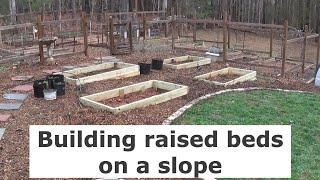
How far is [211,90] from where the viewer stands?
7949 millimetres

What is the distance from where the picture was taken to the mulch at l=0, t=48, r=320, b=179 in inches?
190

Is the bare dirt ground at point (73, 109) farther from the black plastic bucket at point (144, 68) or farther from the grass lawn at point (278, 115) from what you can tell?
the grass lawn at point (278, 115)

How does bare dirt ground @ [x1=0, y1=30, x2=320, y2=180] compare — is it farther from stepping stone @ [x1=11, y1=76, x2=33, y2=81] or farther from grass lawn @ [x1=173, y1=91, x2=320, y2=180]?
grass lawn @ [x1=173, y1=91, x2=320, y2=180]

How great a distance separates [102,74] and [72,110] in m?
2.19

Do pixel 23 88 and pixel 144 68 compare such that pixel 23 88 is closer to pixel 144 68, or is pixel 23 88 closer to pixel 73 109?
pixel 73 109

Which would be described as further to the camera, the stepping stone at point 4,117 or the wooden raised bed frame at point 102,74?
the wooden raised bed frame at point 102,74

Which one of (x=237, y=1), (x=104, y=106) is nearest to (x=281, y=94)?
(x=104, y=106)

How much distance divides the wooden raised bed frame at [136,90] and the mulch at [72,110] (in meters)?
0.10

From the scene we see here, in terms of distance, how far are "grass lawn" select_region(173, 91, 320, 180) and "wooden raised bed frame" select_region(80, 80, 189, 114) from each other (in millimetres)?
551

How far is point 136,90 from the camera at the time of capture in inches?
304

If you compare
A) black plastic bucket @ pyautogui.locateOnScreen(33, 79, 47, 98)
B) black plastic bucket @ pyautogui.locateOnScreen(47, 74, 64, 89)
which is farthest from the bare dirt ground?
black plastic bucket @ pyautogui.locateOnScreen(47, 74, 64, 89)

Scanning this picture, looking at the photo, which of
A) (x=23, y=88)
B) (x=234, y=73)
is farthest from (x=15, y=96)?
(x=234, y=73)

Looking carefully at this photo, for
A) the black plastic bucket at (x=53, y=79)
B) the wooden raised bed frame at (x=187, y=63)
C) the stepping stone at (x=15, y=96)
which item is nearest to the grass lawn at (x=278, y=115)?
the wooden raised bed frame at (x=187, y=63)

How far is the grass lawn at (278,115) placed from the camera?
511cm
